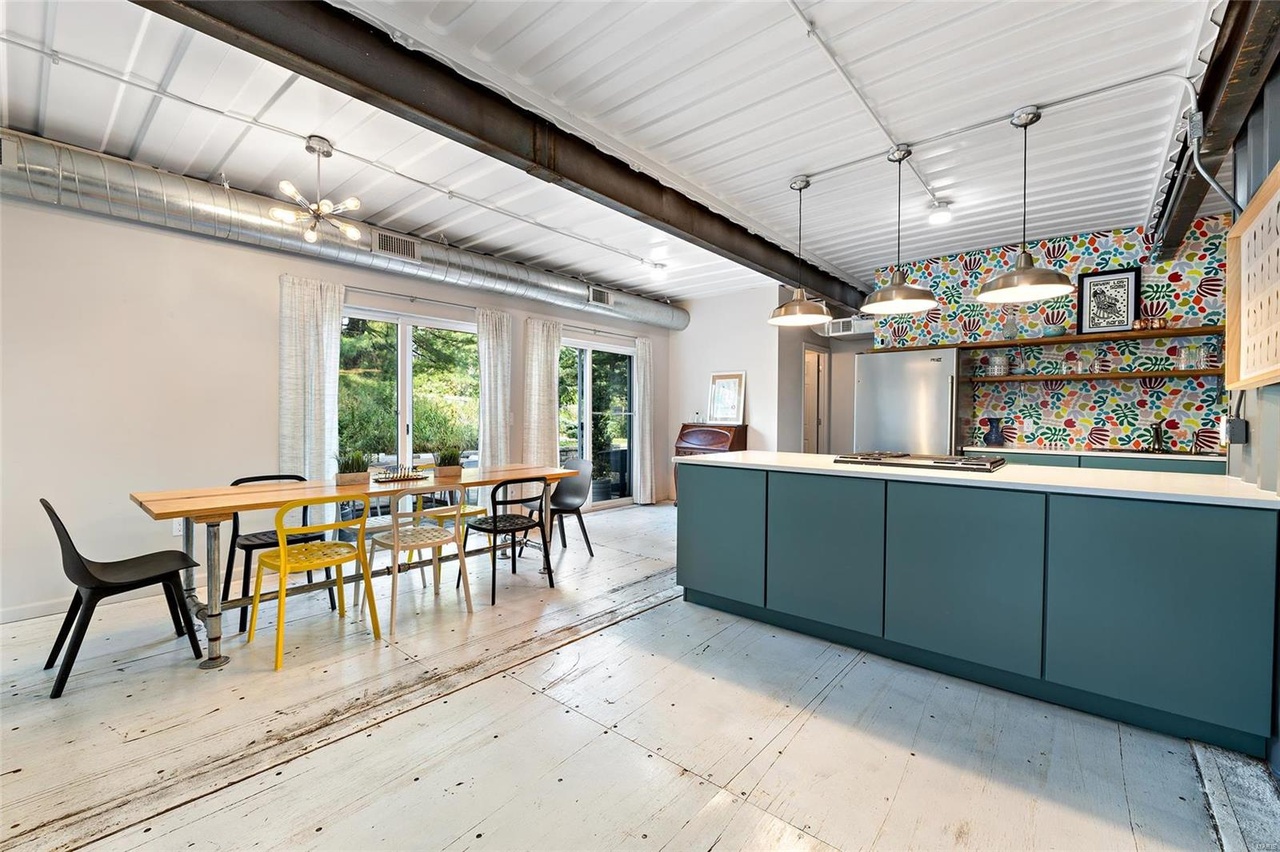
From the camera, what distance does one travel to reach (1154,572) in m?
2.01

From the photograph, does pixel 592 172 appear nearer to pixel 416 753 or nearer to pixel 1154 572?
pixel 416 753

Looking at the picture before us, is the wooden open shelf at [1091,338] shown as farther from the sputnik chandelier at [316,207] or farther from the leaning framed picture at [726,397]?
the sputnik chandelier at [316,207]

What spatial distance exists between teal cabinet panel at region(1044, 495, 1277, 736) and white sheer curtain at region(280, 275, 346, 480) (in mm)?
4671

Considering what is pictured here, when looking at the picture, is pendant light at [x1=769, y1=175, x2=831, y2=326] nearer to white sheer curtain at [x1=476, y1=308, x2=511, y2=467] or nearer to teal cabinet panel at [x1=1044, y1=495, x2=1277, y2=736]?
teal cabinet panel at [x1=1044, y1=495, x2=1277, y2=736]

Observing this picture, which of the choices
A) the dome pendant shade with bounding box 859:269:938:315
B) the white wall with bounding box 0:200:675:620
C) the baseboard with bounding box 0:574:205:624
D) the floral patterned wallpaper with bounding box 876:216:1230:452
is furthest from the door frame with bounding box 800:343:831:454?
the baseboard with bounding box 0:574:205:624

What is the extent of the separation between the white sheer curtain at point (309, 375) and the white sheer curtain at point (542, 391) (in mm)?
1894

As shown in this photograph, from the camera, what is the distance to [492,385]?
532cm

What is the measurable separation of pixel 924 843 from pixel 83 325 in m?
4.96

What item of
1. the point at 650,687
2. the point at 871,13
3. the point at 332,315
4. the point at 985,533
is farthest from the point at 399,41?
the point at 985,533

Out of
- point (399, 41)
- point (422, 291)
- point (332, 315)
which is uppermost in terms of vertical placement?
point (399, 41)

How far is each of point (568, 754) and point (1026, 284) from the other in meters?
2.87

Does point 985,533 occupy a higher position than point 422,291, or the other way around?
point 422,291

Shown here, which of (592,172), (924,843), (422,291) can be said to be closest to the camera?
(924,843)

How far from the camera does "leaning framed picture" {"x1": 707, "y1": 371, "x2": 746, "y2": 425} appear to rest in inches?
260
